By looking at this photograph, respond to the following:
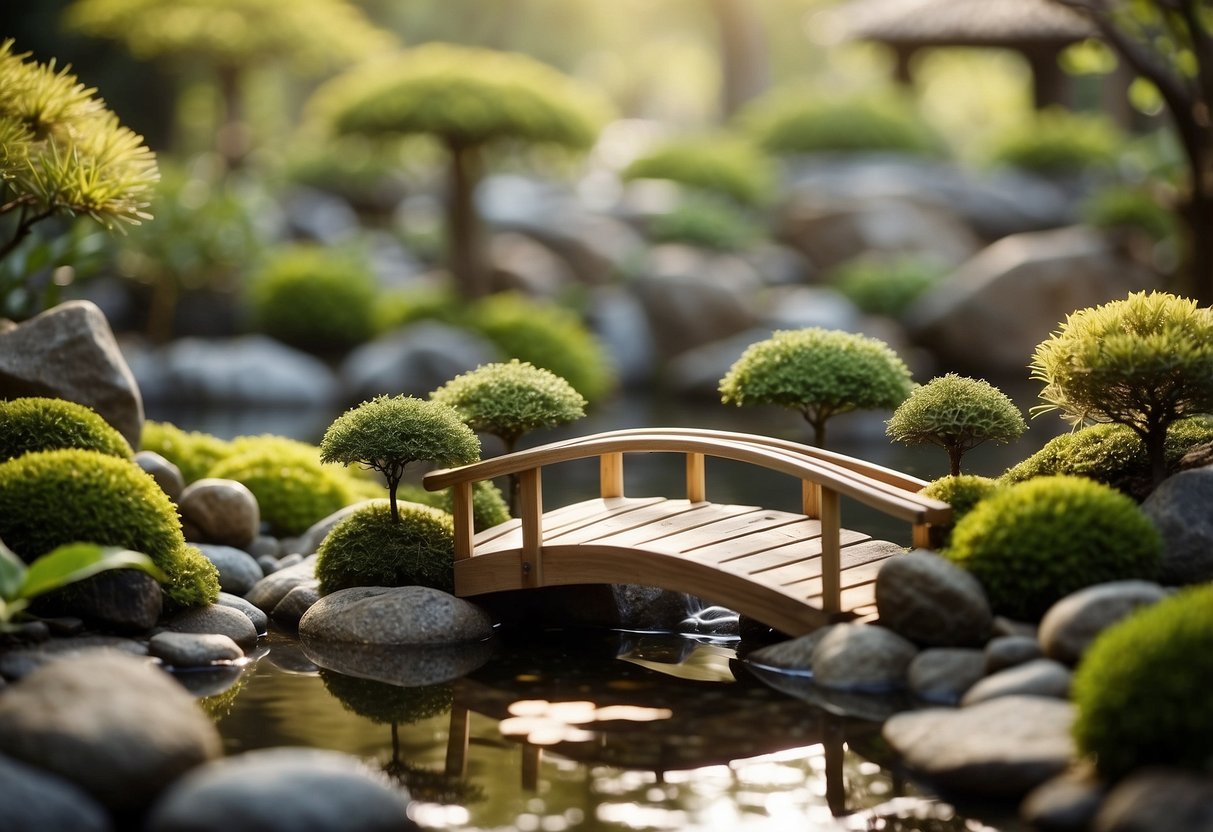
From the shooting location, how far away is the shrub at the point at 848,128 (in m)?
32.4

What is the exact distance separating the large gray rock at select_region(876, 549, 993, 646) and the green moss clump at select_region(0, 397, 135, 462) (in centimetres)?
527

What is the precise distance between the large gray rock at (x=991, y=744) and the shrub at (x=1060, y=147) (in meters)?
25.1

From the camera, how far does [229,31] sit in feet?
86.0

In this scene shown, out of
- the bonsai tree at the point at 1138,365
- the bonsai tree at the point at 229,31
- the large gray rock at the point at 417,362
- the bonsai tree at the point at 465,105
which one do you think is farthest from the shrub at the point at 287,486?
the bonsai tree at the point at 229,31

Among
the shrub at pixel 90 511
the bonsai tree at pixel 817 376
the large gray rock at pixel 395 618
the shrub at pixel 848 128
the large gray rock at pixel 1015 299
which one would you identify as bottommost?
the large gray rock at pixel 395 618

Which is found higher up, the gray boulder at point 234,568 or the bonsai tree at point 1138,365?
the bonsai tree at point 1138,365

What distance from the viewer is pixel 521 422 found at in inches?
410

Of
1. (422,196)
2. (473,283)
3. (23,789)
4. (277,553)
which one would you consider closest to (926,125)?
(422,196)

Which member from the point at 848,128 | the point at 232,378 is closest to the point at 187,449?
the point at 232,378

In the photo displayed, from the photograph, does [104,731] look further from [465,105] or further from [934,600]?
[465,105]

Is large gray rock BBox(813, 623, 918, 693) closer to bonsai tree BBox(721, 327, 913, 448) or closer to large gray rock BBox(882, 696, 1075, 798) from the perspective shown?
large gray rock BBox(882, 696, 1075, 798)

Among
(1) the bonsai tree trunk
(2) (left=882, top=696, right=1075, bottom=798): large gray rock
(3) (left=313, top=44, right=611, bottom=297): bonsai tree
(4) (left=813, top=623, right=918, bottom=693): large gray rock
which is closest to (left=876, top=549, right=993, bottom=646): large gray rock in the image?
(4) (left=813, top=623, right=918, bottom=693): large gray rock

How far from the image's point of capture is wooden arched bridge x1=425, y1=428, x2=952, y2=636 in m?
8.32

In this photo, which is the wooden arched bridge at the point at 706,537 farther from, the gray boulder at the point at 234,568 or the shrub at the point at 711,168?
the shrub at the point at 711,168
